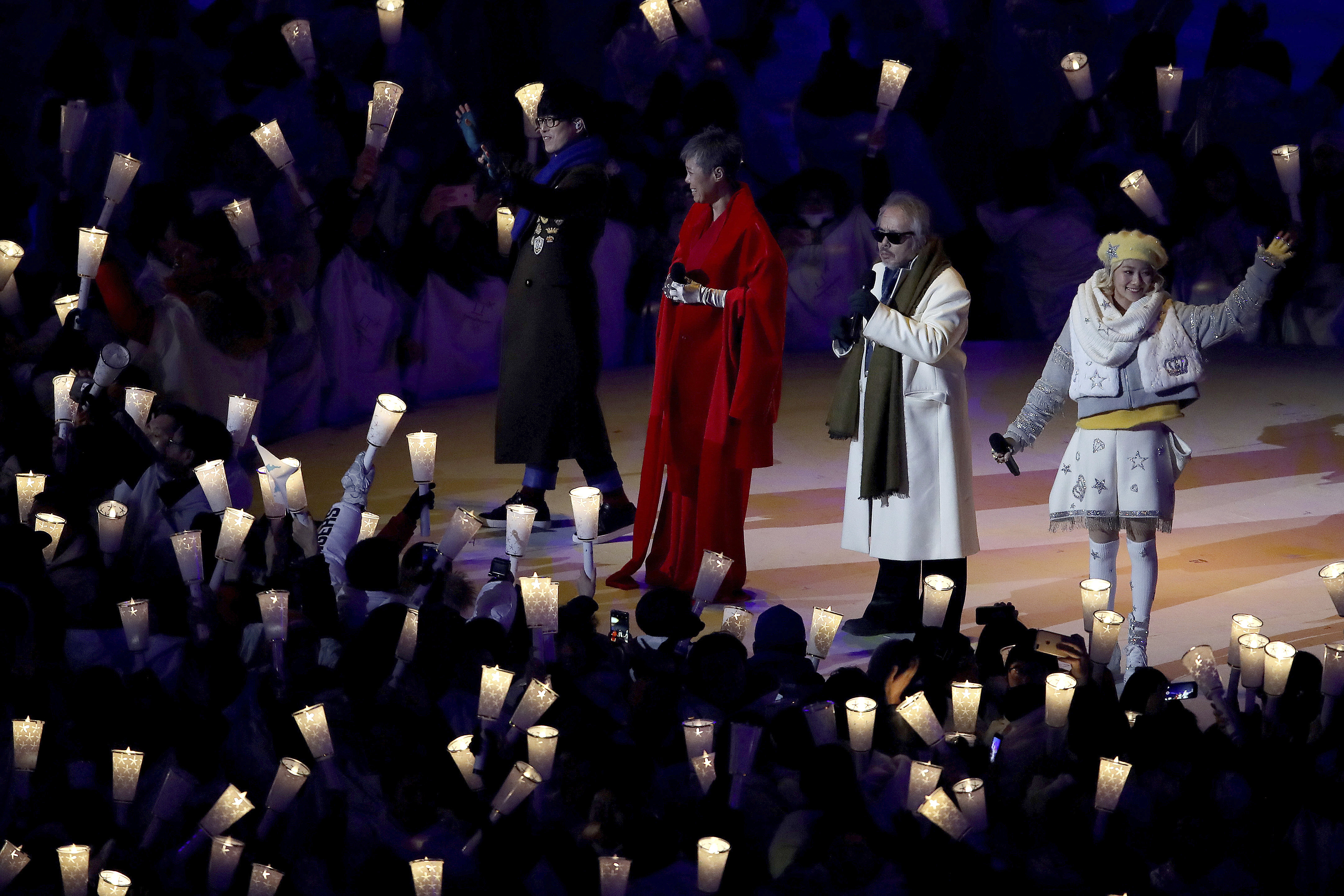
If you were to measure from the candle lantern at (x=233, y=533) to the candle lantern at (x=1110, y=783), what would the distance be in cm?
234

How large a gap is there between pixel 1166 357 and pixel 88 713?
3179 millimetres

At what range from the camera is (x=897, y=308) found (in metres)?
5.36

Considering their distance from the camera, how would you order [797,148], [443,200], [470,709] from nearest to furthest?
[470,709] < [443,200] < [797,148]

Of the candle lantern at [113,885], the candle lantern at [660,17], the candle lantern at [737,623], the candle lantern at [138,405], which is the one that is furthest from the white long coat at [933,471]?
the candle lantern at [660,17]

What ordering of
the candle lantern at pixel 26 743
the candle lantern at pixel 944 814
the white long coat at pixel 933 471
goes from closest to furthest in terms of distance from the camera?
the candle lantern at pixel 944 814 < the candle lantern at pixel 26 743 < the white long coat at pixel 933 471

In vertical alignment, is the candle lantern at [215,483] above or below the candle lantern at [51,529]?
above

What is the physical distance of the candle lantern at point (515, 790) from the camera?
386 centimetres

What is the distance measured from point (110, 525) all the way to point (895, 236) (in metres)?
2.55

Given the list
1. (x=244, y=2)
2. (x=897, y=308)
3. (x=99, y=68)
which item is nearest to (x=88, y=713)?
(x=897, y=308)

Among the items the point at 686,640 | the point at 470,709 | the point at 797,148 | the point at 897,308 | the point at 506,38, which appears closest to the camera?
the point at 470,709

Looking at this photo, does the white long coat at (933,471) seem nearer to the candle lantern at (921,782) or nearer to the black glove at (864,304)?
the black glove at (864,304)

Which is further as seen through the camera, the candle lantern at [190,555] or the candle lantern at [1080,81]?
the candle lantern at [1080,81]

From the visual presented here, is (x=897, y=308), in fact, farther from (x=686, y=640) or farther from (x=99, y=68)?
(x=99, y=68)

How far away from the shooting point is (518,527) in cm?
484
